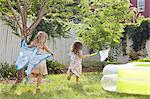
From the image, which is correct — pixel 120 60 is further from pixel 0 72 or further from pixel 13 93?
pixel 13 93

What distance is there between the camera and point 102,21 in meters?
15.0

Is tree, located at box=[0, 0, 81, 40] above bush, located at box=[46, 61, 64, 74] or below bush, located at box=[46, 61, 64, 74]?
above

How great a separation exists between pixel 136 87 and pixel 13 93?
2881 mm

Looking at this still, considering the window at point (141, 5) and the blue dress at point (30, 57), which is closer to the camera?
the blue dress at point (30, 57)

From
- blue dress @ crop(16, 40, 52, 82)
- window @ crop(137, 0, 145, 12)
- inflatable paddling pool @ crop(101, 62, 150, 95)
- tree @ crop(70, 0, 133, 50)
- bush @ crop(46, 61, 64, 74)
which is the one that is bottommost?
bush @ crop(46, 61, 64, 74)

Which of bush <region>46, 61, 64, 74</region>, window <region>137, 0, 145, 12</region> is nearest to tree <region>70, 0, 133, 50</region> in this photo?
bush <region>46, 61, 64, 74</region>

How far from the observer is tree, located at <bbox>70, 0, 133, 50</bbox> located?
1500 cm

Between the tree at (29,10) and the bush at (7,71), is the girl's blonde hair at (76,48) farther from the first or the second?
the bush at (7,71)

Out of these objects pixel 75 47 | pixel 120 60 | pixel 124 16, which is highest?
pixel 124 16

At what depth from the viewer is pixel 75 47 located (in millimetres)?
11156

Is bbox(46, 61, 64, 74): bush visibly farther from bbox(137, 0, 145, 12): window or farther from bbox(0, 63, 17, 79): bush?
bbox(137, 0, 145, 12): window

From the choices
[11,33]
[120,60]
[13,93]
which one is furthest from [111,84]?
[120,60]

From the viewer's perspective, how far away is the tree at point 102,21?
15.0 m

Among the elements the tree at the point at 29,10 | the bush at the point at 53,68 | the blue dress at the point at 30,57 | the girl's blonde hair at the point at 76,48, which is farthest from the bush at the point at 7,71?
the blue dress at the point at 30,57
